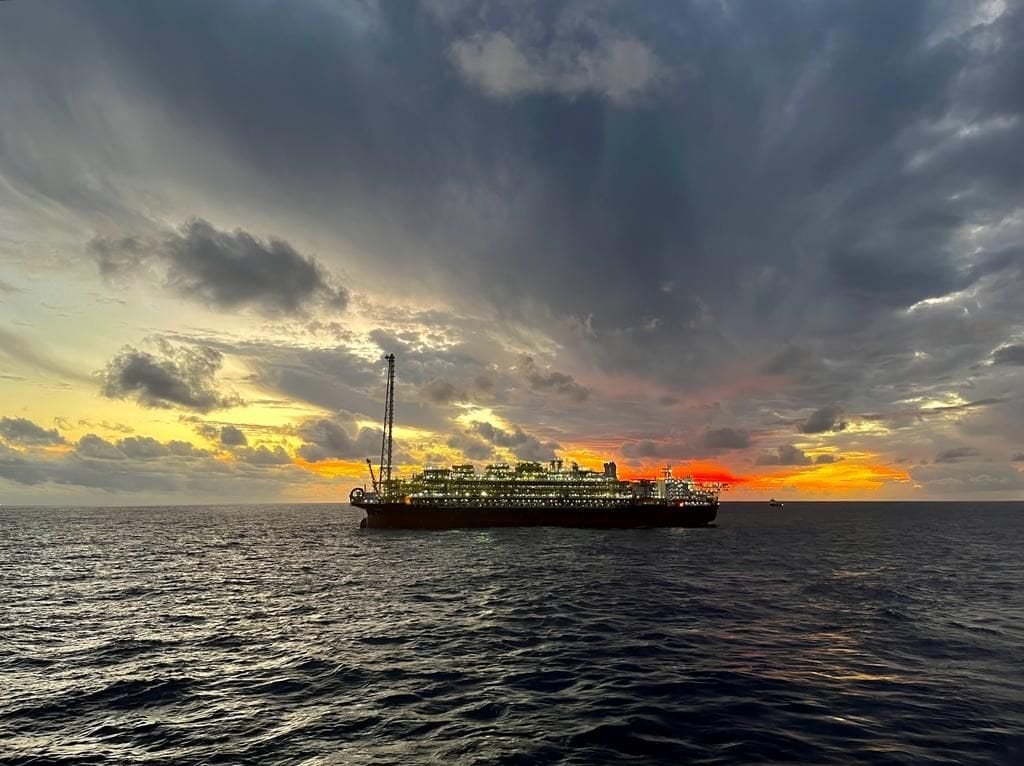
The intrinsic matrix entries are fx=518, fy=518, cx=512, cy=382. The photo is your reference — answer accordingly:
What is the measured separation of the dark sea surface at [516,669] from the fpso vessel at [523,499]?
6919cm

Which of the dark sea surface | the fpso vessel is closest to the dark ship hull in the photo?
the fpso vessel

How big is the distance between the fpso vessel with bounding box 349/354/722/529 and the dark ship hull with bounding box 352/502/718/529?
242 mm

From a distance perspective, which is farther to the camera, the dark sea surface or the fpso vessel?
the fpso vessel

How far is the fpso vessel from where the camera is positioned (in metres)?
127

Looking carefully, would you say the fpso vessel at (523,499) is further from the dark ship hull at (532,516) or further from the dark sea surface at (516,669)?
the dark sea surface at (516,669)

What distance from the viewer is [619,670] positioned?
83.7 feet

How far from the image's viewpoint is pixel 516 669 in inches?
1021

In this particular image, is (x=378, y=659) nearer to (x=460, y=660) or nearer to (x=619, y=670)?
(x=460, y=660)

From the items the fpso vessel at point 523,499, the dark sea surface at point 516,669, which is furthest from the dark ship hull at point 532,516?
the dark sea surface at point 516,669

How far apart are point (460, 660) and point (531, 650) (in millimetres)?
4162

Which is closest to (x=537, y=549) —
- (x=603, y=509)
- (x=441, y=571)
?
(x=441, y=571)

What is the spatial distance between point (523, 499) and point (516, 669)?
377 ft

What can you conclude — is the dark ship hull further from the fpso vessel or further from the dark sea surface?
the dark sea surface

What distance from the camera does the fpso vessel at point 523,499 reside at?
127 m
